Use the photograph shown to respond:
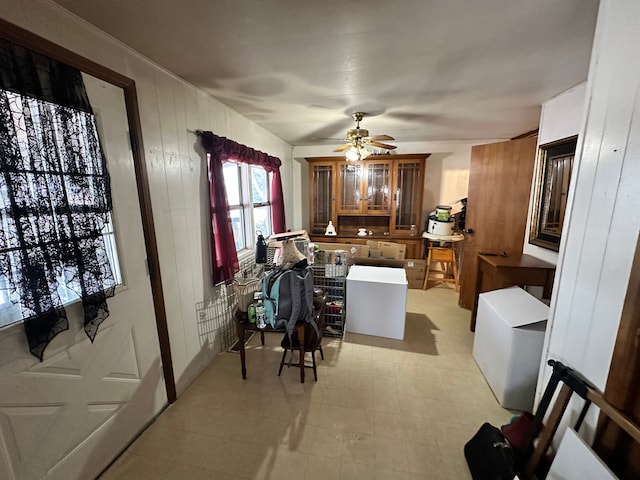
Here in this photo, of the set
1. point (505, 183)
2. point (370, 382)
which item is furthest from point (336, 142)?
point (370, 382)

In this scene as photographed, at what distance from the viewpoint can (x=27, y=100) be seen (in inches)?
39.4

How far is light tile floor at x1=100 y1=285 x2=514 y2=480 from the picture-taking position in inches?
55.0

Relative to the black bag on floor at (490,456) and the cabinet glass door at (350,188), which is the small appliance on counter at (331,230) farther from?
the black bag on floor at (490,456)

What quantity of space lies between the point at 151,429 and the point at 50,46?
6.89 ft

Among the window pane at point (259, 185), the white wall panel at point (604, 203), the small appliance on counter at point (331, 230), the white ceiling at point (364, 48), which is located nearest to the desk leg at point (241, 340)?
the window pane at point (259, 185)

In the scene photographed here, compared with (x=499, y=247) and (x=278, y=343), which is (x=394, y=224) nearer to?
(x=499, y=247)

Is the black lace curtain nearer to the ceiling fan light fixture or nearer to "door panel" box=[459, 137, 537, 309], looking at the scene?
the ceiling fan light fixture

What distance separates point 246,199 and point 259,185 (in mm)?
463

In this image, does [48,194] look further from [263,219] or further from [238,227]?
[263,219]

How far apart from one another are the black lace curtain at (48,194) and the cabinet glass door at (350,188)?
3365mm

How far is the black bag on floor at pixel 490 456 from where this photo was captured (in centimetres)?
118

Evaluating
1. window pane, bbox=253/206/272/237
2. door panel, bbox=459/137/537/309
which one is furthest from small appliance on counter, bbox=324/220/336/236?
door panel, bbox=459/137/537/309

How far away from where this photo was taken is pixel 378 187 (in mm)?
4180

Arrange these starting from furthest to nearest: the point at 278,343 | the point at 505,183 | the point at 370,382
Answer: the point at 505,183, the point at 278,343, the point at 370,382
